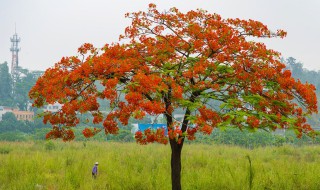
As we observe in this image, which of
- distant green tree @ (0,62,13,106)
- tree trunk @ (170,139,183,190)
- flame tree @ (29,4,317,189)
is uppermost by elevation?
distant green tree @ (0,62,13,106)

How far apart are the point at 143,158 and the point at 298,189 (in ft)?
29.4

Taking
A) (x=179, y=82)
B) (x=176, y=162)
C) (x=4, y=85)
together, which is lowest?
(x=176, y=162)

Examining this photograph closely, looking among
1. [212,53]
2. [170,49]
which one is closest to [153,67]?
[170,49]

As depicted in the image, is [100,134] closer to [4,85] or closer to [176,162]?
[4,85]

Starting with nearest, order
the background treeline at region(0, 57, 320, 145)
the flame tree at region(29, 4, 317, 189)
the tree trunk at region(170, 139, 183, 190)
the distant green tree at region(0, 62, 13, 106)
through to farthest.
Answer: the flame tree at region(29, 4, 317, 189) → the tree trunk at region(170, 139, 183, 190) → the background treeline at region(0, 57, 320, 145) → the distant green tree at region(0, 62, 13, 106)

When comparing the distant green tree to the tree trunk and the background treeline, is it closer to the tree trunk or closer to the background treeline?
the background treeline

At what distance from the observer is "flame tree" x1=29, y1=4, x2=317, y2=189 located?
782 centimetres

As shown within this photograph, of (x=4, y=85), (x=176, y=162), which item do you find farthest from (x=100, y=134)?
(x=176, y=162)

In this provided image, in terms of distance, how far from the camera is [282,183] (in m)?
11.4

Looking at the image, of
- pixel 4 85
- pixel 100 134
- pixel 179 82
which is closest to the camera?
pixel 179 82

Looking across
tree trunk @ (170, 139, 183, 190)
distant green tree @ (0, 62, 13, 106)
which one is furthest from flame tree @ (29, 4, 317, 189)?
distant green tree @ (0, 62, 13, 106)

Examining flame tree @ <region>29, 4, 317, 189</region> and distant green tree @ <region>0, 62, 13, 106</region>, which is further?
distant green tree @ <region>0, 62, 13, 106</region>

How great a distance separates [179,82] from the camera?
9.13m

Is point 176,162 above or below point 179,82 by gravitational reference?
below
